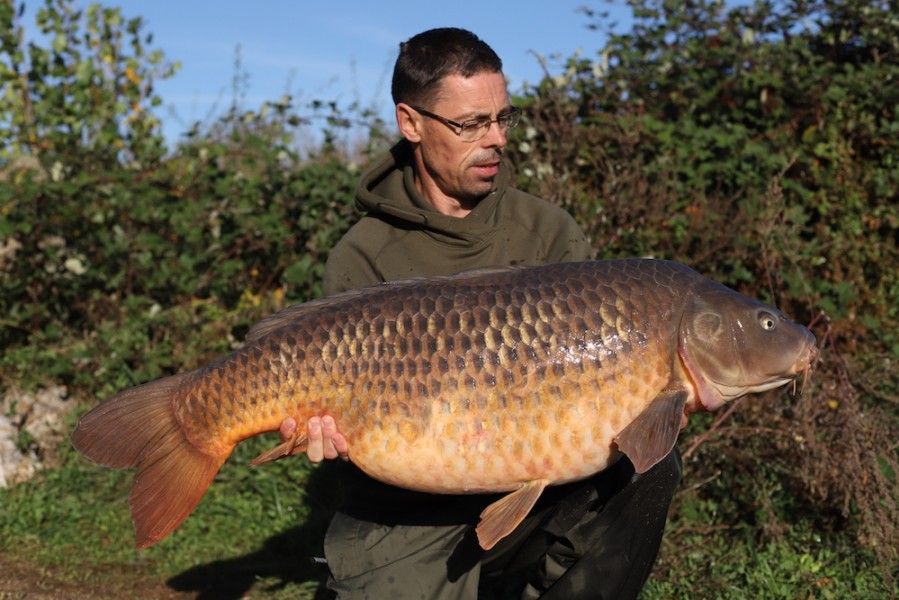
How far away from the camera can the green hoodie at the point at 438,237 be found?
278 cm

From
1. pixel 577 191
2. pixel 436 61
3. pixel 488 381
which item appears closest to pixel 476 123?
pixel 436 61

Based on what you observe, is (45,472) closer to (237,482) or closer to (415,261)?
(237,482)

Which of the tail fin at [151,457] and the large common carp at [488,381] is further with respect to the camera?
the tail fin at [151,457]

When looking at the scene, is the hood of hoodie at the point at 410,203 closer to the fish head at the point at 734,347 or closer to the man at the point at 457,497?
the man at the point at 457,497

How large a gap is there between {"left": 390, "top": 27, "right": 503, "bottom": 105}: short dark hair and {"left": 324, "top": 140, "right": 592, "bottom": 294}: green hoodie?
245 millimetres

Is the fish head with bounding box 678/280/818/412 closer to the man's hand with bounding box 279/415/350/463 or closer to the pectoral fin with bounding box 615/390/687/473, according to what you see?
the pectoral fin with bounding box 615/390/687/473

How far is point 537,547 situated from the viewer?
251cm

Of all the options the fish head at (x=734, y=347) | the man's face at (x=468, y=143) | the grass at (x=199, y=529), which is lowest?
the grass at (x=199, y=529)

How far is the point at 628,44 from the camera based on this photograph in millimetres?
5172

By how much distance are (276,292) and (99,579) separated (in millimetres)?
1945

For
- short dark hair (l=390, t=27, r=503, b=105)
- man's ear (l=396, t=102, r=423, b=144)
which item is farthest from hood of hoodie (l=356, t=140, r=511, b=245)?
short dark hair (l=390, t=27, r=503, b=105)

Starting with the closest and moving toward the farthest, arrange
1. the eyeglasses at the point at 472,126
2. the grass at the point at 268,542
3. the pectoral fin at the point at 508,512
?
1. the pectoral fin at the point at 508,512
2. the eyeglasses at the point at 472,126
3. the grass at the point at 268,542

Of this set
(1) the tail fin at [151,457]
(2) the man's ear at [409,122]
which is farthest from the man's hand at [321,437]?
(2) the man's ear at [409,122]

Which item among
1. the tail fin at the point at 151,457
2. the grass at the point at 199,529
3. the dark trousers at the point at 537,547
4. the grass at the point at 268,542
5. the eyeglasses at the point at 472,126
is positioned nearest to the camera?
the tail fin at the point at 151,457
